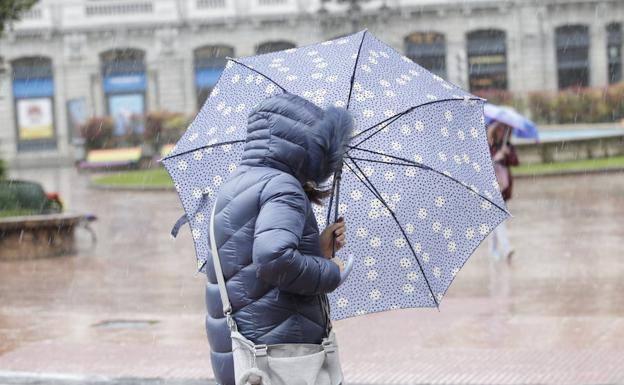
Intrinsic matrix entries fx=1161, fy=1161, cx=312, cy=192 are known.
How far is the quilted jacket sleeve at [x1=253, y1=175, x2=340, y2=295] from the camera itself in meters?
3.89

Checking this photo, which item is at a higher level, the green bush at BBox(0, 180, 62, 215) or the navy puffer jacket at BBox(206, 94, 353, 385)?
the navy puffer jacket at BBox(206, 94, 353, 385)

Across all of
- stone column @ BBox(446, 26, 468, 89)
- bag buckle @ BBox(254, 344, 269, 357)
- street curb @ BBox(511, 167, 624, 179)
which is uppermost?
stone column @ BBox(446, 26, 468, 89)

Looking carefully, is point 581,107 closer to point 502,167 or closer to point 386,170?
point 502,167

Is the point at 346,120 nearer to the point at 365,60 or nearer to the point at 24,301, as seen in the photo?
the point at 365,60

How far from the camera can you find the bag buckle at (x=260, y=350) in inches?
159

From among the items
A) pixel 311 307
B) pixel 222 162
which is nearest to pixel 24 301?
pixel 222 162

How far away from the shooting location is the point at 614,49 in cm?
4831

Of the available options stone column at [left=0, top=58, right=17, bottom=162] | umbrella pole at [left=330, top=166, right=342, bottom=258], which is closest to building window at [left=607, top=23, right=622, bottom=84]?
stone column at [left=0, top=58, right=17, bottom=162]

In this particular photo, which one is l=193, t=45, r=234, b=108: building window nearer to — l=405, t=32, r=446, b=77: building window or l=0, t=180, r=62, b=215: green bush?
l=405, t=32, r=446, b=77: building window

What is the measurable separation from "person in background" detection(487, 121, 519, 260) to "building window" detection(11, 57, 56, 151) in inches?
1443

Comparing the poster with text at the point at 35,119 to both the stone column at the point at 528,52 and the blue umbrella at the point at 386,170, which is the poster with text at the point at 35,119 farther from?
the blue umbrella at the point at 386,170

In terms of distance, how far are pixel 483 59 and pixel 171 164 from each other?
44.9 m

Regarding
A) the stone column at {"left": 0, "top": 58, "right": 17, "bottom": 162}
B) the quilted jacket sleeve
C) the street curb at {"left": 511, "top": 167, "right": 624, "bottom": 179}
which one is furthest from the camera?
the stone column at {"left": 0, "top": 58, "right": 17, "bottom": 162}

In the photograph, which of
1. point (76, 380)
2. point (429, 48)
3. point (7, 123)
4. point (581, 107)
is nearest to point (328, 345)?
point (76, 380)
